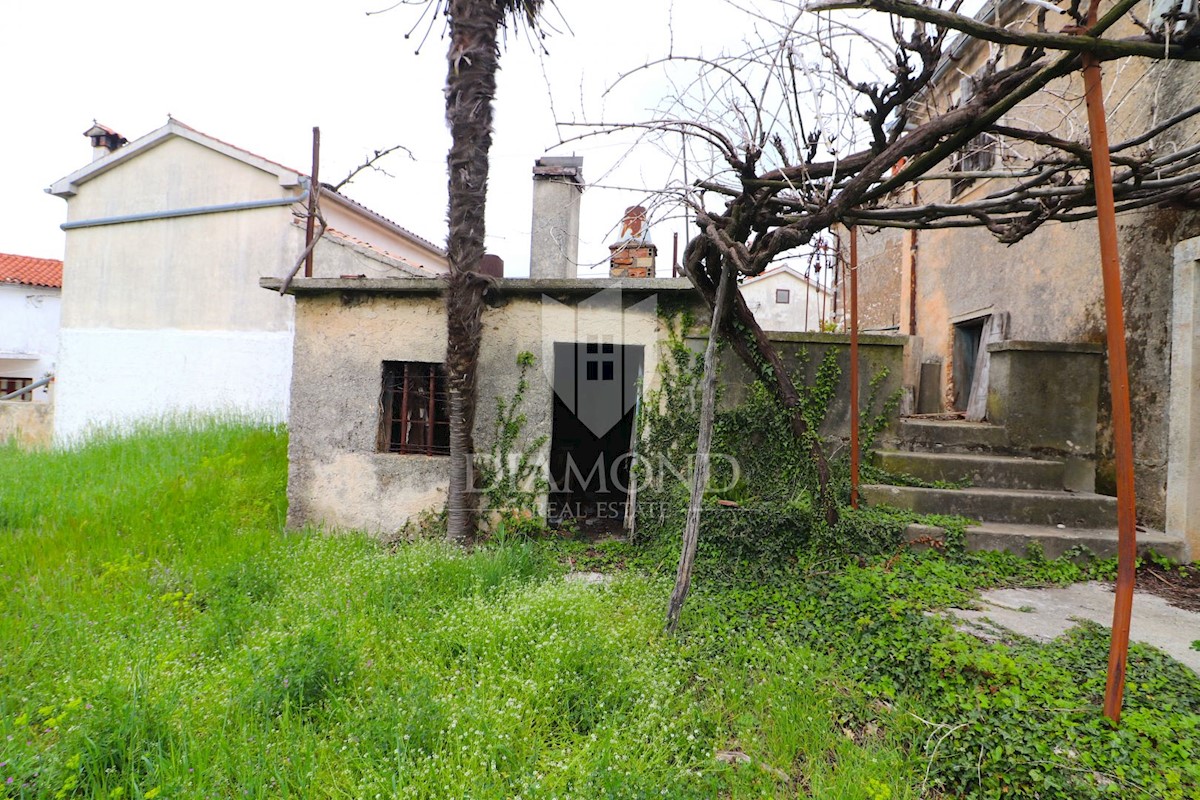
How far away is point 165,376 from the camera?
35.9 ft

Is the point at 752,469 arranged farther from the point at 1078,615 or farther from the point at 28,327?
the point at 28,327

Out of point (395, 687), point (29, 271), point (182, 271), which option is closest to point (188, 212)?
point (182, 271)

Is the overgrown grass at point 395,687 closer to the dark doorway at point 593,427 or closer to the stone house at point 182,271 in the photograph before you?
the dark doorway at point 593,427

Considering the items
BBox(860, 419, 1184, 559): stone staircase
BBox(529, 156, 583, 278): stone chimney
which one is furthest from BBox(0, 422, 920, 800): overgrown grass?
BBox(529, 156, 583, 278): stone chimney

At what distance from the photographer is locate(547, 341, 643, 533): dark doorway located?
653cm

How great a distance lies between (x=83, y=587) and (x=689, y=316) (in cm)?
560

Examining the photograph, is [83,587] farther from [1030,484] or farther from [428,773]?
[1030,484]

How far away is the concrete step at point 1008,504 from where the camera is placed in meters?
4.53

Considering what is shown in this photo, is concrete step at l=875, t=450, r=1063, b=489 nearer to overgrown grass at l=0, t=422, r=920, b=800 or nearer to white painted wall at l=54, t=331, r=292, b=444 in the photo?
overgrown grass at l=0, t=422, r=920, b=800

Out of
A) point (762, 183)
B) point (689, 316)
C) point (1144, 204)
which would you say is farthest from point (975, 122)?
point (689, 316)

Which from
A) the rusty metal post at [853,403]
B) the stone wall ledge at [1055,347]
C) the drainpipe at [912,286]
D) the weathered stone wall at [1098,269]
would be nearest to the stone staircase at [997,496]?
the rusty metal post at [853,403]

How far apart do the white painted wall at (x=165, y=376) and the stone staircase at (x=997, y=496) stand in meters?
10.2

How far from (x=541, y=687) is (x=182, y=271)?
12489 millimetres

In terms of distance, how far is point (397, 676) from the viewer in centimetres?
309
